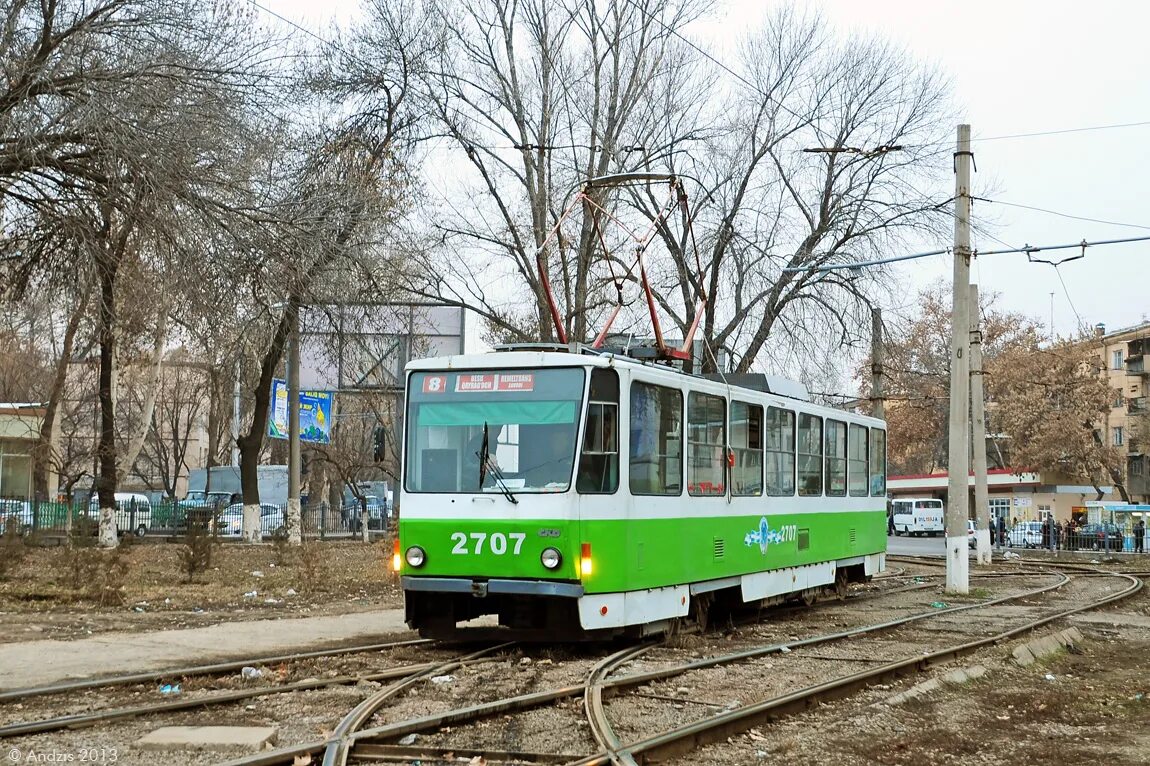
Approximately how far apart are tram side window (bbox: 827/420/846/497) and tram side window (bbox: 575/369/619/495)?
7.27m

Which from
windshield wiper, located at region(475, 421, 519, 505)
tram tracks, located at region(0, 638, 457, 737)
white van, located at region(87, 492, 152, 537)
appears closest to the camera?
tram tracks, located at region(0, 638, 457, 737)

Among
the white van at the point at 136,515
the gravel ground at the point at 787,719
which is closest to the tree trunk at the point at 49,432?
the white van at the point at 136,515

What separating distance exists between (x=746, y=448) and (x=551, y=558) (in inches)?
175

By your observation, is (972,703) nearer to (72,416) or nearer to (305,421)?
(305,421)

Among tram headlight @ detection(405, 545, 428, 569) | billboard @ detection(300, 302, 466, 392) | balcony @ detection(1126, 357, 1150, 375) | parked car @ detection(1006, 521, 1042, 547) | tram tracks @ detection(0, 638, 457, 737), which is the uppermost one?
balcony @ detection(1126, 357, 1150, 375)

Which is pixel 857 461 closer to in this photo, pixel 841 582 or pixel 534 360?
pixel 841 582

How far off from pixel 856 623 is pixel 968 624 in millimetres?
1459

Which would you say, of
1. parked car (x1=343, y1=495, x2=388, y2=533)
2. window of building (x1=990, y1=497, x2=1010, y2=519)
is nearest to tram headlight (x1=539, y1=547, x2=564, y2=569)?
parked car (x1=343, y1=495, x2=388, y2=533)

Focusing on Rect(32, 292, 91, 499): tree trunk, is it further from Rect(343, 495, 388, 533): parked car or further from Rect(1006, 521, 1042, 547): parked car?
Rect(1006, 521, 1042, 547): parked car

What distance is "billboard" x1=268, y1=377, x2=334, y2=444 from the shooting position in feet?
103

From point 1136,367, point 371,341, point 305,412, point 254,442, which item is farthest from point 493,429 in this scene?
point 1136,367

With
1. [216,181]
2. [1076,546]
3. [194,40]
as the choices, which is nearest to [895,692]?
[216,181]

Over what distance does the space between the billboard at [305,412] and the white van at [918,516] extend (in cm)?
4255

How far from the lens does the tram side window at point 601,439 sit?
11812 millimetres
